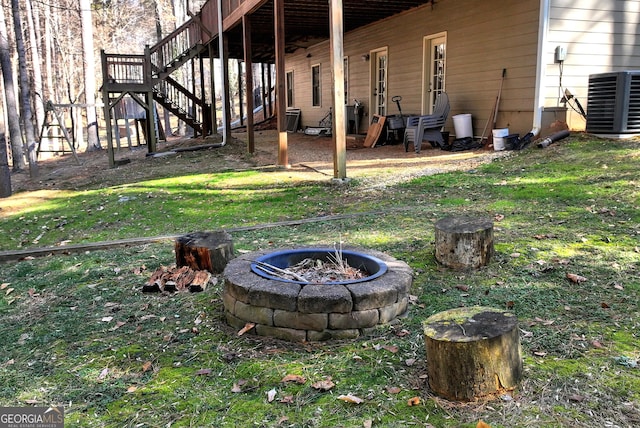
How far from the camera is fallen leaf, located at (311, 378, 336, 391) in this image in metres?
2.63

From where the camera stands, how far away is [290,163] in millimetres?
10977

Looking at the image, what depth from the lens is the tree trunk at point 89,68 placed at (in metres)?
19.6

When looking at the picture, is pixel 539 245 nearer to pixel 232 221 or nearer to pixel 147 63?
pixel 232 221

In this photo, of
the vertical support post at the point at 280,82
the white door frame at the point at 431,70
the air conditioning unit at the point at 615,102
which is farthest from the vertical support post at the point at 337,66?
the white door frame at the point at 431,70

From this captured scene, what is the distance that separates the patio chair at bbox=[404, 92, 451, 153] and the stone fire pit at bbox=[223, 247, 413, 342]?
7920 mm

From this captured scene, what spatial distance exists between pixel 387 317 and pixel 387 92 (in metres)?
12.3

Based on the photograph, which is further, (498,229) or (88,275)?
(498,229)

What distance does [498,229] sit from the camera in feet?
16.9

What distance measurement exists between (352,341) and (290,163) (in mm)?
8120

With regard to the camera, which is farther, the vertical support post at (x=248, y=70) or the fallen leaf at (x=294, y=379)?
the vertical support post at (x=248, y=70)

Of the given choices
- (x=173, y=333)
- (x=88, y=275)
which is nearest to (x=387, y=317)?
(x=173, y=333)

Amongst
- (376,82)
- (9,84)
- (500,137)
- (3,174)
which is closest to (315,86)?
(376,82)
